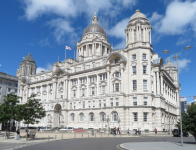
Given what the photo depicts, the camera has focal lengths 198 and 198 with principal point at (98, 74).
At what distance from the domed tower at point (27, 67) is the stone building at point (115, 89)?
57.8ft

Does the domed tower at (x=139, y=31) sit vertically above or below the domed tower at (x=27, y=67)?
above

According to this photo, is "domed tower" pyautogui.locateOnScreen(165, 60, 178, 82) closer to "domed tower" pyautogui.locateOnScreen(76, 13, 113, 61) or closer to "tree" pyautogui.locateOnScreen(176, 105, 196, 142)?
"domed tower" pyautogui.locateOnScreen(76, 13, 113, 61)

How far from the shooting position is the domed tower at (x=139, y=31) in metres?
57.8

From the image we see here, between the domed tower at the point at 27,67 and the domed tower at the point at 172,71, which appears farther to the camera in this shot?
the domed tower at the point at 172,71

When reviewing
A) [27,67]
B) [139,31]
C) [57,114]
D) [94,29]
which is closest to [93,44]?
[94,29]

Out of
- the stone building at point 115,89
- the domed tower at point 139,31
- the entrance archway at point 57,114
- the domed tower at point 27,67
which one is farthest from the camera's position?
the domed tower at point 27,67

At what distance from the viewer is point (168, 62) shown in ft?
320

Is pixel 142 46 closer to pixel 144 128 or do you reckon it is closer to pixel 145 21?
pixel 145 21

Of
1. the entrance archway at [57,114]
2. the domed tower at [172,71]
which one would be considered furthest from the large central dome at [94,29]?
the entrance archway at [57,114]

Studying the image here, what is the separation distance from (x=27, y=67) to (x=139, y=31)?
5507 centimetres

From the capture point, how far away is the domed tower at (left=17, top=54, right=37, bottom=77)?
89.3 meters

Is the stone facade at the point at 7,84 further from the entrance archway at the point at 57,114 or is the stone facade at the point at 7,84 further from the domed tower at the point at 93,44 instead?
the domed tower at the point at 93,44

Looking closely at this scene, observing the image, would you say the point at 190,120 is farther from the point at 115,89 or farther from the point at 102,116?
the point at 102,116

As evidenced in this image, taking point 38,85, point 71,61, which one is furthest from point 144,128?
point 38,85
